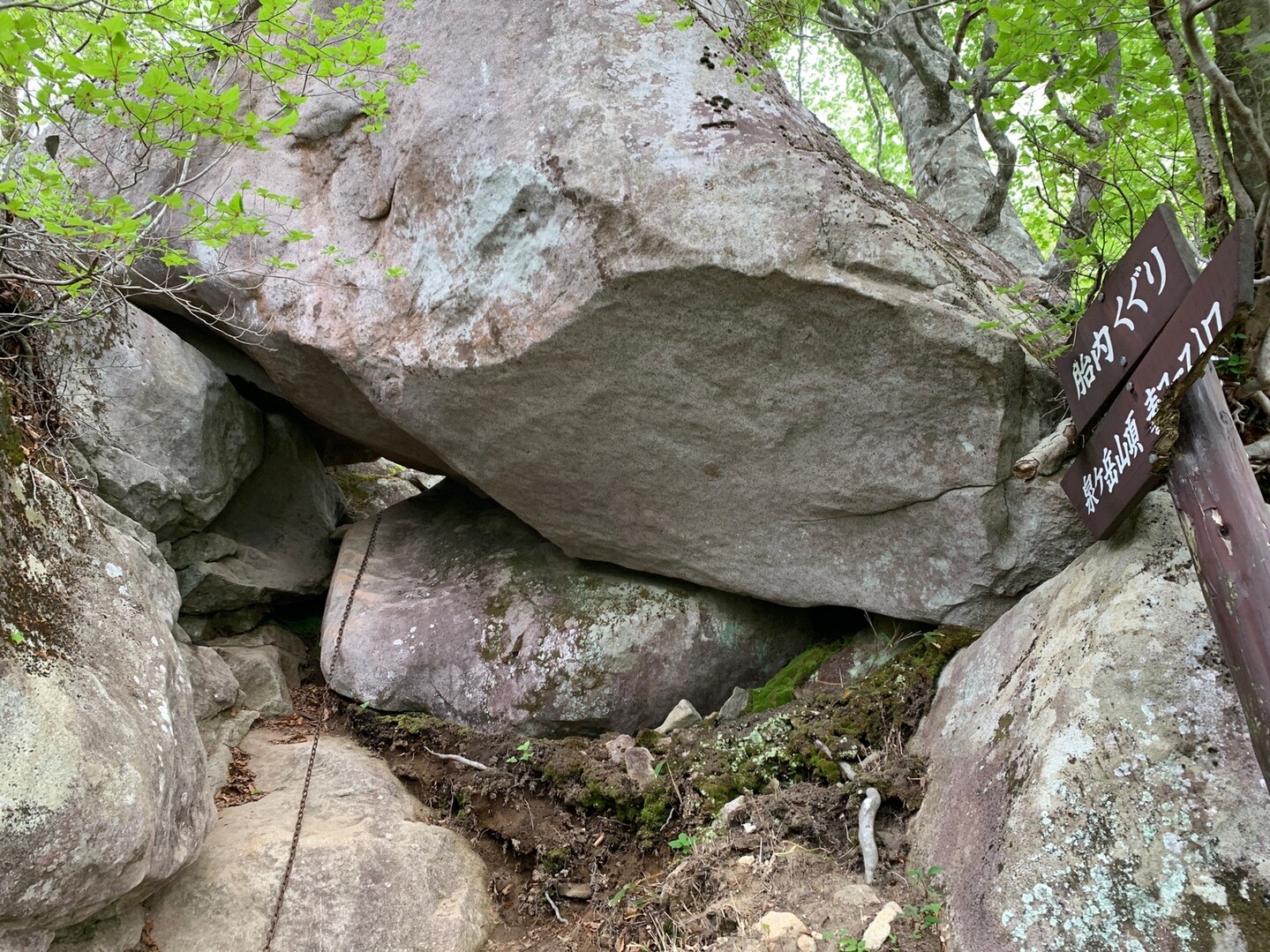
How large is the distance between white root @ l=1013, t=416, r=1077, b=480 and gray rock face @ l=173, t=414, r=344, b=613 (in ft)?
19.3

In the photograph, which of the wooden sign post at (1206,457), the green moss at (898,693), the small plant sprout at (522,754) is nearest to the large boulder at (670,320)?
the green moss at (898,693)

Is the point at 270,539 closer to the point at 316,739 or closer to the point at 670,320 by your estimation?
the point at 316,739

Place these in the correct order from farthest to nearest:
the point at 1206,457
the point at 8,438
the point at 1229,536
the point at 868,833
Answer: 1. the point at 8,438
2. the point at 868,833
3. the point at 1206,457
4. the point at 1229,536

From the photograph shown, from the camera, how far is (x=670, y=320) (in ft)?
14.8

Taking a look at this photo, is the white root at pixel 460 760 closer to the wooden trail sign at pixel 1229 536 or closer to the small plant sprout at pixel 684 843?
the small plant sprout at pixel 684 843

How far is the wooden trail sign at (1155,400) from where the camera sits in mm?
2498

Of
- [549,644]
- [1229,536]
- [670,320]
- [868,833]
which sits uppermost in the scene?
[670,320]

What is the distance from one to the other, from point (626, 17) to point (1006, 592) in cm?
425

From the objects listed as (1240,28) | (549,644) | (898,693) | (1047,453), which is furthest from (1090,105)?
(549,644)

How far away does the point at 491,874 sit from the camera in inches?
182

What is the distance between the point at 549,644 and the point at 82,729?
9.79 ft

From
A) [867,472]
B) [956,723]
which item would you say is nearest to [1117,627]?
[956,723]

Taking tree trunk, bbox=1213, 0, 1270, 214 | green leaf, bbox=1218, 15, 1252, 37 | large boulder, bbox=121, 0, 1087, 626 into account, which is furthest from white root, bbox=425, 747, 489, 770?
green leaf, bbox=1218, 15, 1252, 37

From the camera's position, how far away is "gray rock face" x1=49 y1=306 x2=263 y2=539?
5332 millimetres
